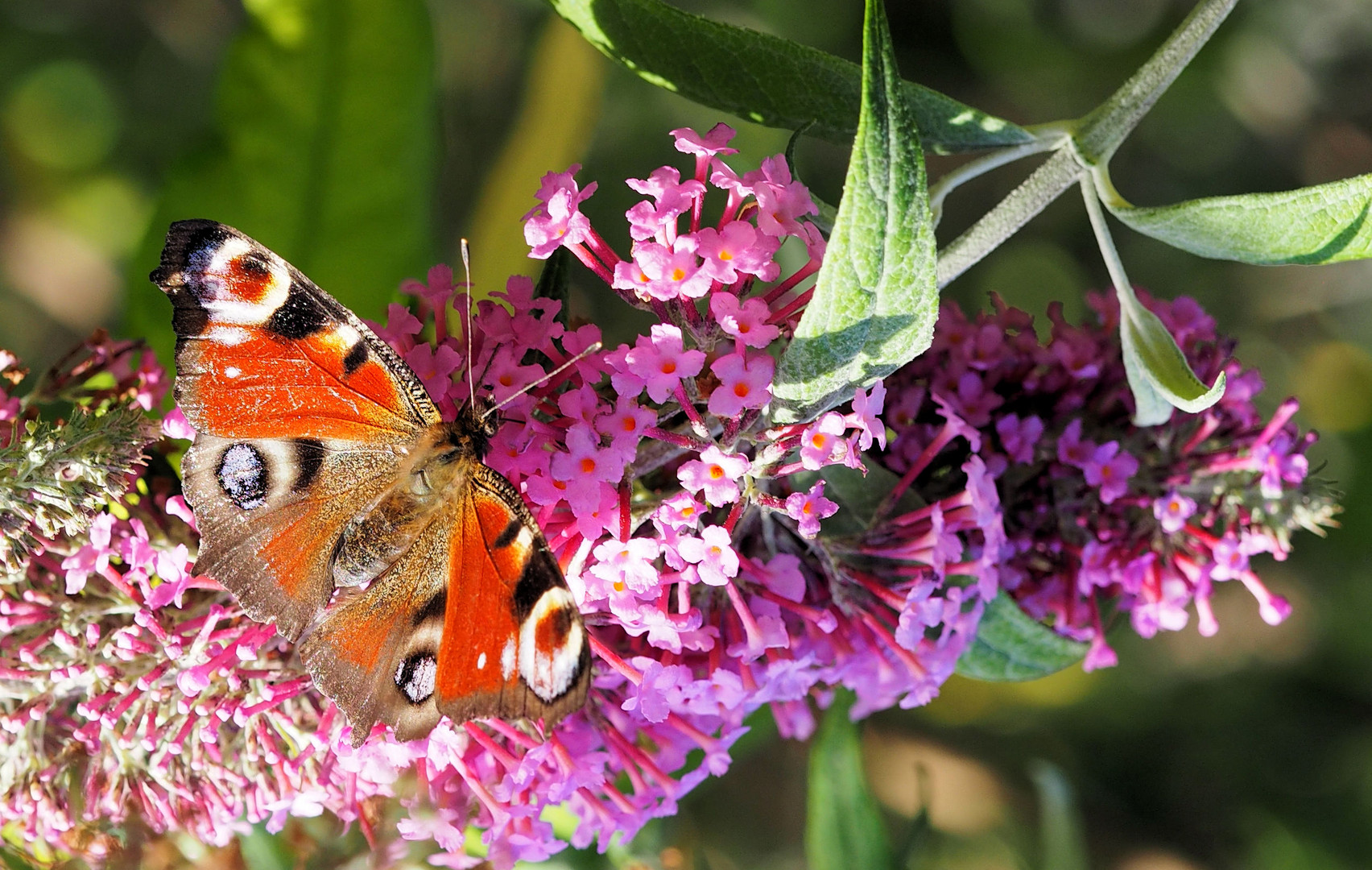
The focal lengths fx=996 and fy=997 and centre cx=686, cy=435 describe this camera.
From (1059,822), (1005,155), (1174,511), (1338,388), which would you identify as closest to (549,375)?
(1005,155)

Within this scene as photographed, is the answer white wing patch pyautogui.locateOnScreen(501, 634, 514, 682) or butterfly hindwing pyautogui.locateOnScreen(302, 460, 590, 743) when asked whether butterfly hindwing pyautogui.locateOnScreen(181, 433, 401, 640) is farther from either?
white wing patch pyautogui.locateOnScreen(501, 634, 514, 682)

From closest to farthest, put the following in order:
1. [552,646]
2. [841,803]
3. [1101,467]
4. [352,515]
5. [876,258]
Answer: [876,258] < [552,646] < [352,515] < [1101,467] < [841,803]

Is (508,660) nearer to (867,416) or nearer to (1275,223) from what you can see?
(867,416)

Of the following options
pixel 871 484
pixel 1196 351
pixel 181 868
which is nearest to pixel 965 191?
pixel 1196 351

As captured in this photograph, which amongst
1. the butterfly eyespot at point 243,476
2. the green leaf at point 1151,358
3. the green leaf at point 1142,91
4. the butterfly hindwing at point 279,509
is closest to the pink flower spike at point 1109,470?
the green leaf at point 1151,358

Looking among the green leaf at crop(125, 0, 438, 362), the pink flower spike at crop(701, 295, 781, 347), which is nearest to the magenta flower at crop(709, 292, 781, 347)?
the pink flower spike at crop(701, 295, 781, 347)

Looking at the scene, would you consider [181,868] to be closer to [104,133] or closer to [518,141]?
[518,141]
